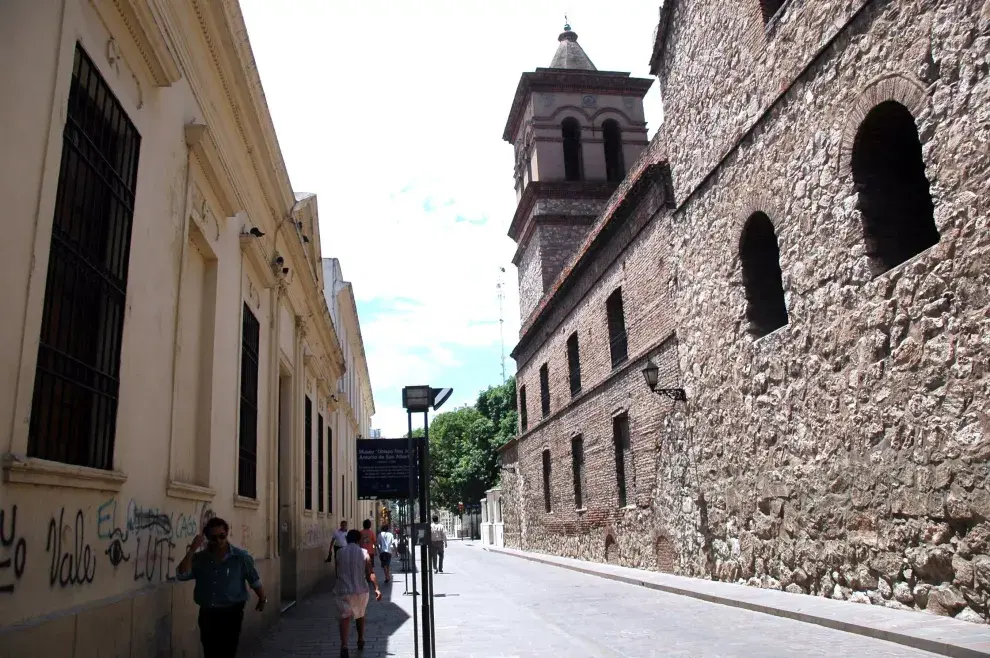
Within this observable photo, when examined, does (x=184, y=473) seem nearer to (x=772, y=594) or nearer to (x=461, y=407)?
(x=772, y=594)

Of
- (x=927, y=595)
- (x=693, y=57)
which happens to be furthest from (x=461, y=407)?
(x=927, y=595)

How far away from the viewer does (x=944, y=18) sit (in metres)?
7.86

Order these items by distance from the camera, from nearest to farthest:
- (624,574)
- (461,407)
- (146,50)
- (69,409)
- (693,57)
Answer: (69,409) < (146,50) < (693,57) < (624,574) < (461,407)

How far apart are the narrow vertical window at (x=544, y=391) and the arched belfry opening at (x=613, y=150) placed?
7.73 metres

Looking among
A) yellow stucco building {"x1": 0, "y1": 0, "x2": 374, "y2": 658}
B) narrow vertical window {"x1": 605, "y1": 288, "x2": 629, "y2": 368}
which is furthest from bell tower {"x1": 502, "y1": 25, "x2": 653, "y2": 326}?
yellow stucco building {"x1": 0, "y1": 0, "x2": 374, "y2": 658}

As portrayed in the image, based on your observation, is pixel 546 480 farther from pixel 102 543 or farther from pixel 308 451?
pixel 102 543

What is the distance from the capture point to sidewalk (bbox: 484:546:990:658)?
6.66 metres

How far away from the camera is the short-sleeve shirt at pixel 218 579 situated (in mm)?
5641

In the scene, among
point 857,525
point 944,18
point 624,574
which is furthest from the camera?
point 624,574

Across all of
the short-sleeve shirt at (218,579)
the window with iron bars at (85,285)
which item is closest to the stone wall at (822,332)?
the short-sleeve shirt at (218,579)

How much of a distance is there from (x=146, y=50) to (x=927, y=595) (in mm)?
8851

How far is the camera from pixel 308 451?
53.2 ft

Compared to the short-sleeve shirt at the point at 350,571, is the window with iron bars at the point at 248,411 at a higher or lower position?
higher

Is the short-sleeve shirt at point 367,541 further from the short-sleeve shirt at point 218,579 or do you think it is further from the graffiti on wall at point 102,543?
the short-sleeve shirt at point 218,579
